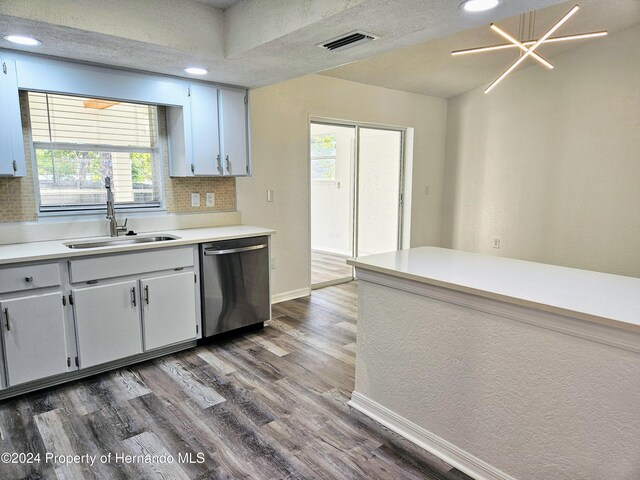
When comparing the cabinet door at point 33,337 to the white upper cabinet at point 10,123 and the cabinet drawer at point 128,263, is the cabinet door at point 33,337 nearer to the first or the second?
the cabinet drawer at point 128,263

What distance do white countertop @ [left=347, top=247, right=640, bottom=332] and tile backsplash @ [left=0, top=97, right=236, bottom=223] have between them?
76.1 inches

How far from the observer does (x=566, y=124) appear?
4652 mm

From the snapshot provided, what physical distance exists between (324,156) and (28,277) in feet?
15.2

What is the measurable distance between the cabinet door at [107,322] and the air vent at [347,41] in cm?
196

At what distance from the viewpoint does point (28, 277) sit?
7.80 feet

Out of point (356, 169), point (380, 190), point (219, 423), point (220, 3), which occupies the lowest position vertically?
point (219, 423)

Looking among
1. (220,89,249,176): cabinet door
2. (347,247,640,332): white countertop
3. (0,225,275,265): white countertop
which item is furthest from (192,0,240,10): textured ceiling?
(347,247,640,332): white countertop

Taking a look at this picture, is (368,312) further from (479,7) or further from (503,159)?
(503,159)

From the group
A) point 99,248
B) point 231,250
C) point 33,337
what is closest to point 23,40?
point 99,248

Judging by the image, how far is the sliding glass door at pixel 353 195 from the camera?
201 inches

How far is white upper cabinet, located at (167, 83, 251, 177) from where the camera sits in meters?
3.25

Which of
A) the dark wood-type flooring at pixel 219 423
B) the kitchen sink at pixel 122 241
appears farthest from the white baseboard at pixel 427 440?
the kitchen sink at pixel 122 241

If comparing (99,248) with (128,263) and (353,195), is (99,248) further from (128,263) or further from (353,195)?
(353,195)

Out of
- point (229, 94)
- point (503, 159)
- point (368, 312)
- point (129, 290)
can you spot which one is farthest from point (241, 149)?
point (503, 159)
